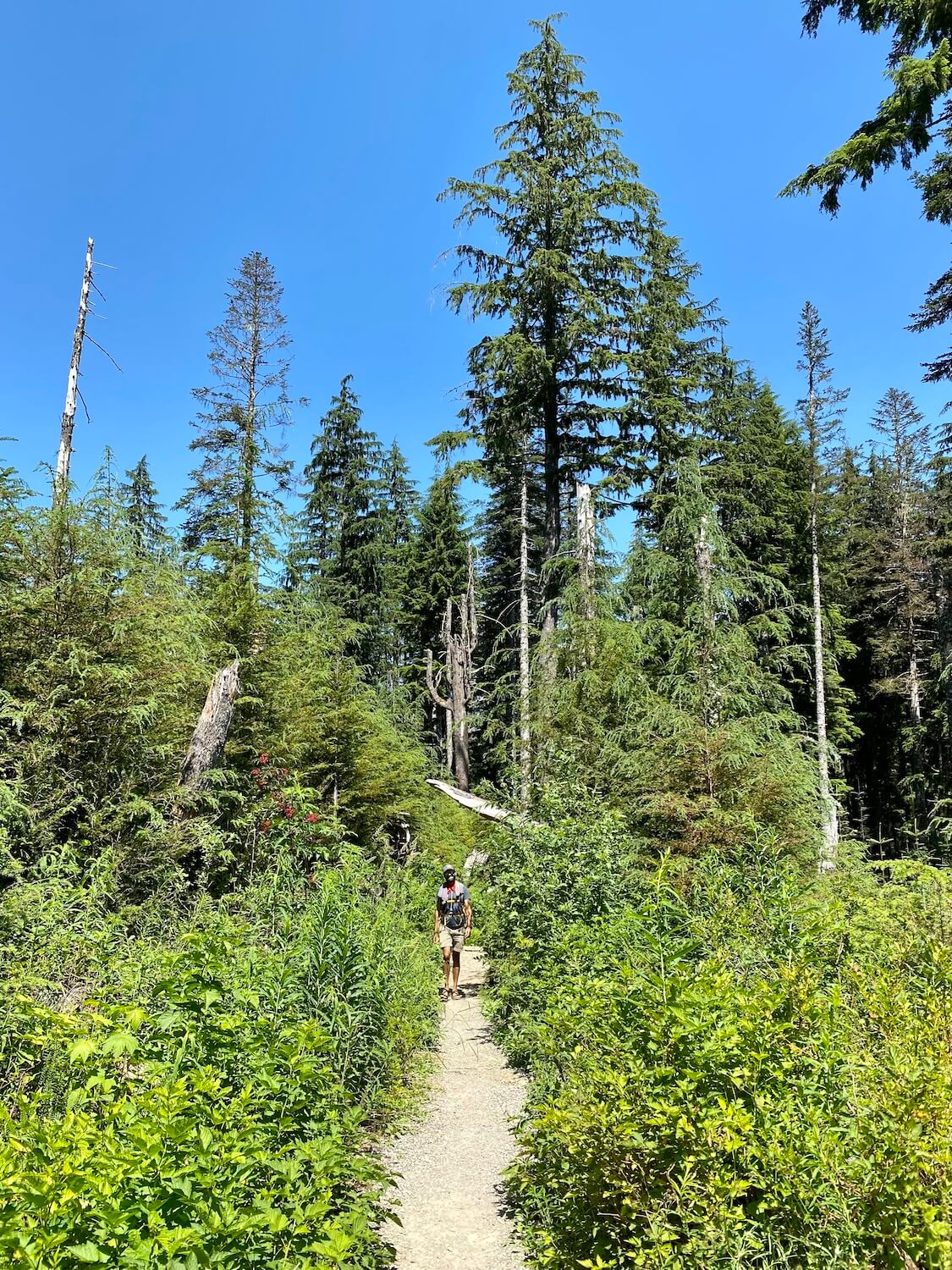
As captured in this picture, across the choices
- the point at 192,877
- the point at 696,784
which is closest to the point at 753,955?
the point at 696,784

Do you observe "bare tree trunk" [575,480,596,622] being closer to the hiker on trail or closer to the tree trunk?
the tree trunk

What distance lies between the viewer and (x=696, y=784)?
24.6 feet

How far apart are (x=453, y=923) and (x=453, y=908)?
20cm

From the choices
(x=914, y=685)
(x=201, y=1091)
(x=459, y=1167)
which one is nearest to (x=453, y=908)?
(x=459, y=1167)

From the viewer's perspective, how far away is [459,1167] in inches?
190

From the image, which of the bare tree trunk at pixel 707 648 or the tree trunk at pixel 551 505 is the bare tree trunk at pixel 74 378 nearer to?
the tree trunk at pixel 551 505

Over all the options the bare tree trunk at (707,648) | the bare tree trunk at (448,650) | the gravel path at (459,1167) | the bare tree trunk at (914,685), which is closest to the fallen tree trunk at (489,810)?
the bare tree trunk at (707,648)

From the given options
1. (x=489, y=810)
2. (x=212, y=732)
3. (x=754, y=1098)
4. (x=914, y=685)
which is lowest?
(x=754, y=1098)

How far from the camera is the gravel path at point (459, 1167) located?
3.80 m

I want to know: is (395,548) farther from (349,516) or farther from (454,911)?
(454,911)

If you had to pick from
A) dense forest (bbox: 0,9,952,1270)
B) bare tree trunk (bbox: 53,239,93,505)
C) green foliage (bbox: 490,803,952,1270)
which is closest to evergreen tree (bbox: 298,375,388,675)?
dense forest (bbox: 0,9,952,1270)

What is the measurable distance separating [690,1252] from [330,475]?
27.7 m

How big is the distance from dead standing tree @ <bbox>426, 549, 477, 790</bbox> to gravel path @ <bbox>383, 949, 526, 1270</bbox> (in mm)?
15216

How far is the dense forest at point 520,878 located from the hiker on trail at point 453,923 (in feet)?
1.07
